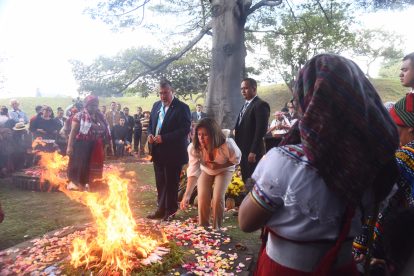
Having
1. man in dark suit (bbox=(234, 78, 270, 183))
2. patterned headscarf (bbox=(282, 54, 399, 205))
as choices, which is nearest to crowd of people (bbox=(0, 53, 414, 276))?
patterned headscarf (bbox=(282, 54, 399, 205))

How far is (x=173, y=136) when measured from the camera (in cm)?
559

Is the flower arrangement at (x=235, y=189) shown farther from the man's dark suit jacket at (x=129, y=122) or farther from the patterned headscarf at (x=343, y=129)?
the man's dark suit jacket at (x=129, y=122)

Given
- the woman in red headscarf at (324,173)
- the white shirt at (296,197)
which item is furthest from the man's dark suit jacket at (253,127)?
the white shirt at (296,197)

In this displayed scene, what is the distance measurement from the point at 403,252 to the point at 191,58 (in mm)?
22253

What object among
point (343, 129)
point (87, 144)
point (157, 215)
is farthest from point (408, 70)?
point (87, 144)

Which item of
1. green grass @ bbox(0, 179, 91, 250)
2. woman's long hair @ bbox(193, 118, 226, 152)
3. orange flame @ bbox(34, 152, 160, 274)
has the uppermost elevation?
woman's long hair @ bbox(193, 118, 226, 152)

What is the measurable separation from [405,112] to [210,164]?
2.77m

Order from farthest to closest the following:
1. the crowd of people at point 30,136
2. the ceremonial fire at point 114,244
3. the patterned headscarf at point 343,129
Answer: the crowd of people at point 30,136 < the ceremonial fire at point 114,244 < the patterned headscarf at point 343,129

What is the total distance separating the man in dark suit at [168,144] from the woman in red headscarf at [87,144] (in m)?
1.95

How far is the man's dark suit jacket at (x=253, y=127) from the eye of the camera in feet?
18.3

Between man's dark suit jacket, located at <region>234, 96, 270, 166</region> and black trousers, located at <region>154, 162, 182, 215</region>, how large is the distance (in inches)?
47.6

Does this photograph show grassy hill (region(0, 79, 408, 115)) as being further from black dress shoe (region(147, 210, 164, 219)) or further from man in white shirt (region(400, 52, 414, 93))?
man in white shirt (region(400, 52, 414, 93))

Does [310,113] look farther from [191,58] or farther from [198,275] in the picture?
[191,58]

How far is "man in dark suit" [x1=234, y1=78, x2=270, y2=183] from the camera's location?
5570 millimetres
